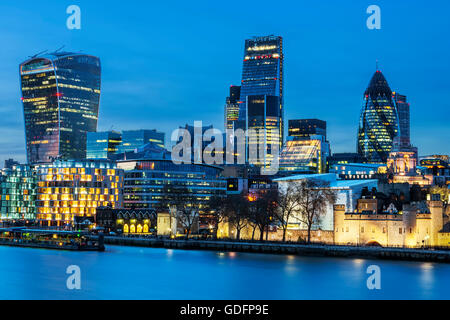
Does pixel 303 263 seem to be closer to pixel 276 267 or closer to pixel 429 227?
pixel 276 267

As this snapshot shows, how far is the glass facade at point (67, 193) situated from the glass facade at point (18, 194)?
2812 centimetres

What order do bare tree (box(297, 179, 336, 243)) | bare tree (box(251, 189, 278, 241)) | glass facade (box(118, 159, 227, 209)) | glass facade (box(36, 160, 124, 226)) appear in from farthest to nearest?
glass facade (box(118, 159, 227, 209)) → glass facade (box(36, 160, 124, 226)) → bare tree (box(251, 189, 278, 241)) → bare tree (box(297, 179, 336, 243))

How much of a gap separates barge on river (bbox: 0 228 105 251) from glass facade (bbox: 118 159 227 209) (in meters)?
31.8

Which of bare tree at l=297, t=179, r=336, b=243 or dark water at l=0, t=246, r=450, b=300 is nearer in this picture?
dark water at l=0, t=246, r=450, b=300

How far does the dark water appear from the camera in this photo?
60.2 m

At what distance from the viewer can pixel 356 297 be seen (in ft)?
193

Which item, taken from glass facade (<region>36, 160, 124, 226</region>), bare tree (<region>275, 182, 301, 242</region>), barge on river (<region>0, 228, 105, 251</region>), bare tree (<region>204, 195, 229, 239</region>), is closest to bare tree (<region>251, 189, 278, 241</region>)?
bare tree (<region>275, 182, 301, 242</region>)

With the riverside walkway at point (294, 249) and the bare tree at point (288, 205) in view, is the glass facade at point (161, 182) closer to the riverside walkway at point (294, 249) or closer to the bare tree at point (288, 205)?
the riverside walkway at point (294, 249)

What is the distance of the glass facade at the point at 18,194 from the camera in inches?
6924

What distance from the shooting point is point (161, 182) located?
151 meters

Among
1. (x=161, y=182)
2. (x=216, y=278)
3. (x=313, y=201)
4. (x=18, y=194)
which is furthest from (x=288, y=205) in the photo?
(x=18, y=194)

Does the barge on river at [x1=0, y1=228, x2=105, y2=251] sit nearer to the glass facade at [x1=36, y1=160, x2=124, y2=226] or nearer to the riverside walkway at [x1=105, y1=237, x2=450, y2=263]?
the riverside walkway at [x1=105, y1=237, x2=450, y2=263]
